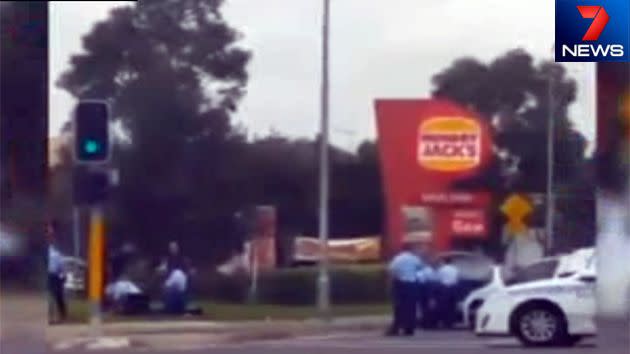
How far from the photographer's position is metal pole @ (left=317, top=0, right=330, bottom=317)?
7273mm

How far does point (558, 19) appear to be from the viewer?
702cm

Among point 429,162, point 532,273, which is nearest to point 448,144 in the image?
point 429,162

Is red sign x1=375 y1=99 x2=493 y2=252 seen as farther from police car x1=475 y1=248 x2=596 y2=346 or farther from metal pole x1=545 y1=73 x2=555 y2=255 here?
police car x1=475 y1=248 x2=596 y2=346

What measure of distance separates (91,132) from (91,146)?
0.06 m

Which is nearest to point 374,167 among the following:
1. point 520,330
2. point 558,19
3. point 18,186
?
point 558,19

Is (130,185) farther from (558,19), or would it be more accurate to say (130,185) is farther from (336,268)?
(558,19)

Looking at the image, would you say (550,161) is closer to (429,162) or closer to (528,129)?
(528,129)

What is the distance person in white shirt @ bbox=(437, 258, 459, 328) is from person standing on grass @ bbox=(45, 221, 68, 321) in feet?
5.38

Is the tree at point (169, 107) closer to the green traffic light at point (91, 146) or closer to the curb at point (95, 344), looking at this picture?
the green traffic light at point (91, 146)

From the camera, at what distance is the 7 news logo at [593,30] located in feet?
22.6

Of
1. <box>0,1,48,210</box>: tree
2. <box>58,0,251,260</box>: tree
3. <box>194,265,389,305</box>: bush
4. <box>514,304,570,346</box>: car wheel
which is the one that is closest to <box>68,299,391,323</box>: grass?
<box>194,265,389,305</box>: bush

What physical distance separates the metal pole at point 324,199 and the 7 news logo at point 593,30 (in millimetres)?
931

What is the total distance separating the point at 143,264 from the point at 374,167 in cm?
102

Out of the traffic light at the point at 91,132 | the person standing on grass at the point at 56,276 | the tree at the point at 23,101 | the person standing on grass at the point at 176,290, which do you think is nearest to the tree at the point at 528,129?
the person standing on grass at the point at 176,290
